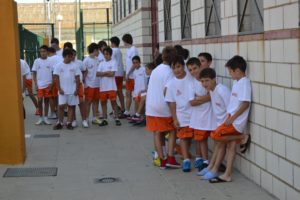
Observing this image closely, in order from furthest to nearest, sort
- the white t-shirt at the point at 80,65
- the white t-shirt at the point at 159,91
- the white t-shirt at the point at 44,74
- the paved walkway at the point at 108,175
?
1. the white t-shirt at the point at 44,74
2. the white t-shirt at the point at 80,65
3. the white t-shirt at the point at 159,91
4. the paved walkway at the point at 108,175

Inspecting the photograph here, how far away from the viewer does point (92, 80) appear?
42.1ft

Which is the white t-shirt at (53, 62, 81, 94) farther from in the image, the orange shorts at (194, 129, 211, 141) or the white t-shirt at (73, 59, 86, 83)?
the orange shorts at (194, 129, 211, 141)

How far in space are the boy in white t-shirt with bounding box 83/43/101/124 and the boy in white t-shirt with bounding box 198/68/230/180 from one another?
5.53 metres

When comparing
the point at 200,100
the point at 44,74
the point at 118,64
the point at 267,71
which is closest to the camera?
the point at 267,71

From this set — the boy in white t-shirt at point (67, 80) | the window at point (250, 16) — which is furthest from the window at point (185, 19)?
the window at point (250, 16)

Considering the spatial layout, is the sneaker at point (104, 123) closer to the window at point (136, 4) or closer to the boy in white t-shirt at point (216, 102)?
the boy in white t-shirt at point (216, 102)

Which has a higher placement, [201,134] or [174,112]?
[174,112]

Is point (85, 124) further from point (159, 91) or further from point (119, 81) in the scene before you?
point (159, 91)

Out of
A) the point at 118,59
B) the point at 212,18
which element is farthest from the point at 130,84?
the point at 212,18

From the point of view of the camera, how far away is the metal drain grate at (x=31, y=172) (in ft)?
26.3

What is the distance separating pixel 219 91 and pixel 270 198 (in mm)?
1655

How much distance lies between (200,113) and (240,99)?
3.34 feet

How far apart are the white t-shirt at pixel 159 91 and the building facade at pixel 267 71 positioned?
0.81 meters

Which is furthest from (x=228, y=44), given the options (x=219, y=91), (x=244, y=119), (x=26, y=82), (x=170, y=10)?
(x=26, y=82)
